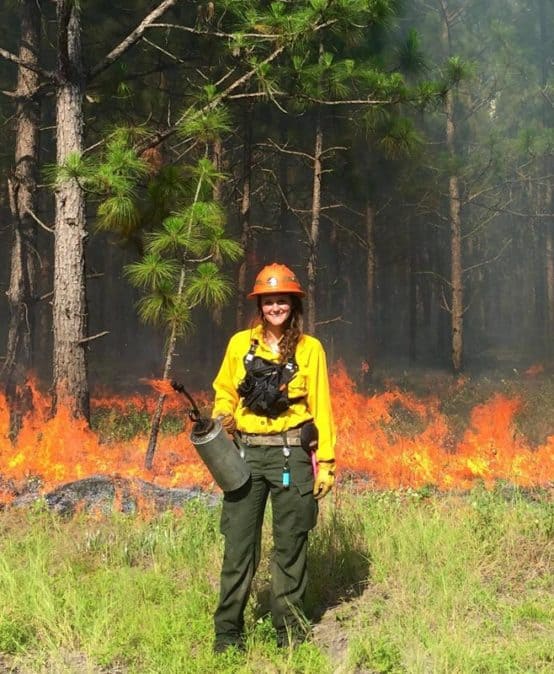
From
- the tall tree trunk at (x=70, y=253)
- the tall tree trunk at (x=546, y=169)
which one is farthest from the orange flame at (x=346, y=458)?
the tall tree trunk at (x=546, y=169)

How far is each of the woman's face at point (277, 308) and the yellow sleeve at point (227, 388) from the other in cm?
27

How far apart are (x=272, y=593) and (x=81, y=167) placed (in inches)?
179

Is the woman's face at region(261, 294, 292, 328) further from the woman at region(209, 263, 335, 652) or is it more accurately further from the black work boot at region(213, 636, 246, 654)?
the black work boot at region(213, 636, 246, 654)

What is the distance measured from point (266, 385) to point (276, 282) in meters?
0.52

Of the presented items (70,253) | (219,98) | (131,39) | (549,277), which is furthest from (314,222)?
(549,277)

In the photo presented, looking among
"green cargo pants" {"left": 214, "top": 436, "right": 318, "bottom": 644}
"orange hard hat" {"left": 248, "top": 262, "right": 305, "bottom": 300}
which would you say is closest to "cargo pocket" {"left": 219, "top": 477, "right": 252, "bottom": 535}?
"green cargo pants" {"left": 214, "top": 436, "right": 318, "bottom": 644}

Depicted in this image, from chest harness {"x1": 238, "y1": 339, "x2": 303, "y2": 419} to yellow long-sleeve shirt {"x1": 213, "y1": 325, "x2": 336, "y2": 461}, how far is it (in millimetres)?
34

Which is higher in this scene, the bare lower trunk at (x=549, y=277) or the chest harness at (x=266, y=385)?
the bare lower trunk at (x=549, y=277)

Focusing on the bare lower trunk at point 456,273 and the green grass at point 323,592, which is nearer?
the green grass at point 323,592

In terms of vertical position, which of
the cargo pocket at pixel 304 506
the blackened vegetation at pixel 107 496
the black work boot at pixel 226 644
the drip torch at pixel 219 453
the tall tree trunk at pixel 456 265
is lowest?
the black work boot at pixel 226 644

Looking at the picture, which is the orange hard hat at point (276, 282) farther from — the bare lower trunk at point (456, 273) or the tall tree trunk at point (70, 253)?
the bare lower trunk at point (456, 273)

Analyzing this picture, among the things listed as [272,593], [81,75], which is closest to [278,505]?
[272,593]

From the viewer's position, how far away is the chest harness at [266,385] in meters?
3.29

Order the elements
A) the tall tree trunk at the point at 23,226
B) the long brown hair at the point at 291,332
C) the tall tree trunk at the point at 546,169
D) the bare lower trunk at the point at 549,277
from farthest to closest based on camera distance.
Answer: the bare lower trunk at the point at 549,277 → the tall tree trunk at the point at 546,169 → the tall tree trunk at the point at 23,226 → the long brown hair at the point at 291,332
